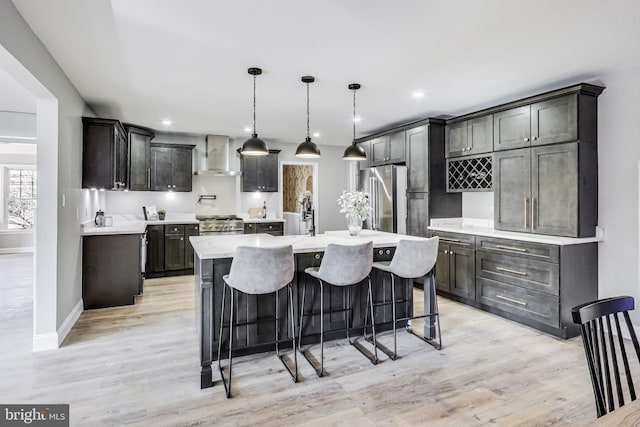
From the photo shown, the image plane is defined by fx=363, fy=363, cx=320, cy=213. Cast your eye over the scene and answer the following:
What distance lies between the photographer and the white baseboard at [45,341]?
3145 millimetres

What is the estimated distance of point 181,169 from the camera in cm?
652

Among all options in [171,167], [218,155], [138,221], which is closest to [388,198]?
[218,155]

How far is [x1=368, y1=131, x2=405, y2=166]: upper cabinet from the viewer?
554 centimetres

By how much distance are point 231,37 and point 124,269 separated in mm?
3125

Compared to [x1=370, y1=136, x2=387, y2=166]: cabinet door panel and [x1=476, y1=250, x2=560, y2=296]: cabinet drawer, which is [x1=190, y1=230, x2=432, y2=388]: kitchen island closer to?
[x1=476, y1=250, x2=560, y2=296]: cabinet drawer

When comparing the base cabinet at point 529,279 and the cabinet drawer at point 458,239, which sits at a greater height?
the cabinet drawer at point 458,239

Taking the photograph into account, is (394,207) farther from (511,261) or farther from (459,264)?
(511,261)

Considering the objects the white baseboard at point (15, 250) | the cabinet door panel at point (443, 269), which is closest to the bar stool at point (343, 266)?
the cabinet door panel at point (443, 269)

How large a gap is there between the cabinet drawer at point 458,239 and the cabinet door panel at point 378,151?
1666mm

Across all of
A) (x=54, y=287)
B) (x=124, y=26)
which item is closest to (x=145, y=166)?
(x=54, y=287)

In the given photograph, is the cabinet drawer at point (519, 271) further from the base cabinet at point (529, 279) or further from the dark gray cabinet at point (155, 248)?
the dark gray cabinet at point (155, 248)

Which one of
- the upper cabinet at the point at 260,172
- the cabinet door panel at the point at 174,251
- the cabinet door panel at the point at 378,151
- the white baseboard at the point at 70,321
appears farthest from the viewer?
Result: the upper cabinet at the point at 260,172

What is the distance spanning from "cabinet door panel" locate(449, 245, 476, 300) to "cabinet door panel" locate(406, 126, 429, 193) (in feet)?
3.33

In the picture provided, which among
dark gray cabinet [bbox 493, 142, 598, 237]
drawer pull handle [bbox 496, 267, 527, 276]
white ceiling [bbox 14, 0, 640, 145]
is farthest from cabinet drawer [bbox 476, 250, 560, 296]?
white ceiling [bbox 14, 0, 640, 145]
